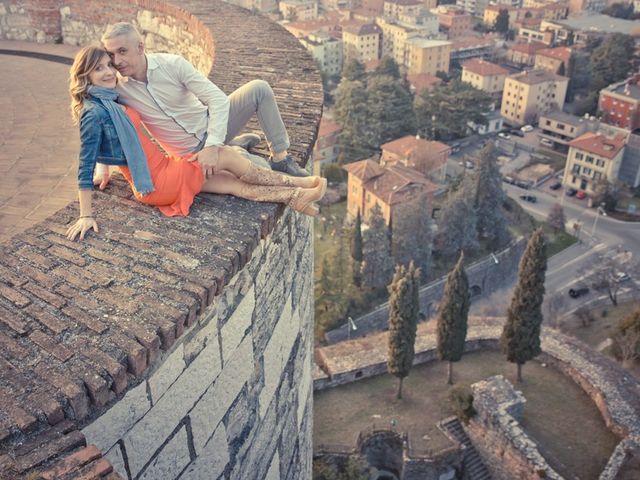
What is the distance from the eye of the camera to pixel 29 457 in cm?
204

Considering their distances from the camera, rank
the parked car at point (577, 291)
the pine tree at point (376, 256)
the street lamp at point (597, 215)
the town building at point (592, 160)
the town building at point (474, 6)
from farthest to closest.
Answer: the town building at point (474, 6) → the town building at point (592, 160) → the street lamp at point (597, 215) → the parked car at point (577, 291) → the pine tree at point (376, 256)

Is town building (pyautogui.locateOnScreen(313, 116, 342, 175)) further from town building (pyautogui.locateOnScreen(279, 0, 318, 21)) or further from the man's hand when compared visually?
the man's hand

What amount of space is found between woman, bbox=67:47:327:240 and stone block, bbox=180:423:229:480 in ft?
3.87

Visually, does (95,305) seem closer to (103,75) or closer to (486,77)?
(103,75)

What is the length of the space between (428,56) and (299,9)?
70.9 ft

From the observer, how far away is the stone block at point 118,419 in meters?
2.37

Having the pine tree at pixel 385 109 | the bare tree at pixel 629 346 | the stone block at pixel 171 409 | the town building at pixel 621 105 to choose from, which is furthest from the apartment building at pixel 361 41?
the stone block at pixel 171 409

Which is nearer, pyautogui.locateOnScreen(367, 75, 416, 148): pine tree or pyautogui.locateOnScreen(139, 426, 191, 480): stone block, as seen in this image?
pyautogui.locateOnScreen(139, 426, 191, 480): stone block

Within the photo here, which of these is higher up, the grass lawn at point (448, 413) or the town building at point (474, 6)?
the town building at point (474, 6)

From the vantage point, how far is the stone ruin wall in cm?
805

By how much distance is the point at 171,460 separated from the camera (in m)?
2.82

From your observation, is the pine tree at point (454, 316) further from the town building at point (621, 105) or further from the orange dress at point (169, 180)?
the town building at point (621, 105)

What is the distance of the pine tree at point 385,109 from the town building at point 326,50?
1486 centimetres

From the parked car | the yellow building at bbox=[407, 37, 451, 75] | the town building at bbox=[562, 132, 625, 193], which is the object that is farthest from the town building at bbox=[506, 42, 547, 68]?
the parked car
